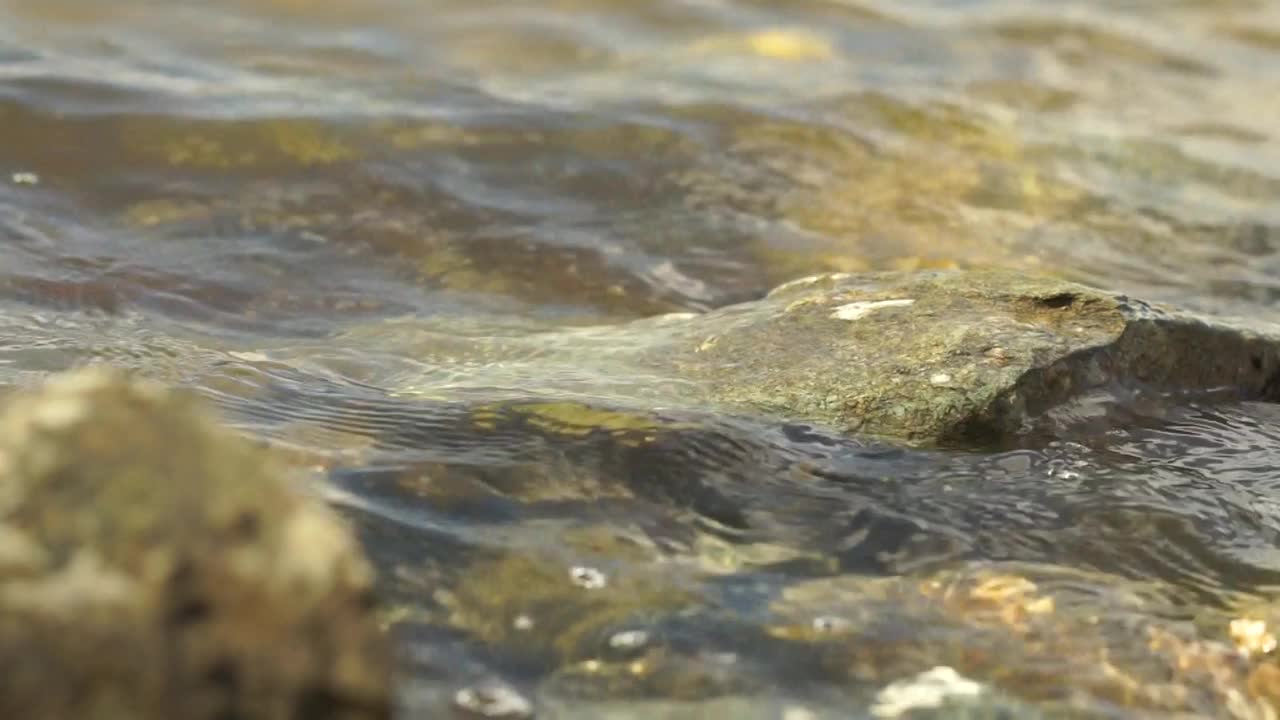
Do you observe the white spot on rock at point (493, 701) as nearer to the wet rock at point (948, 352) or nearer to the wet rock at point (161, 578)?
the wet rock at point (161, 578)

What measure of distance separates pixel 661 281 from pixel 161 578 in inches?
148

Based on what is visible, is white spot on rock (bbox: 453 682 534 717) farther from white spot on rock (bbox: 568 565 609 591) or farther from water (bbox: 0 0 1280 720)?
white spot on rock (bbox: 568 565 609 591)

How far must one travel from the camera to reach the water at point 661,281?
2.70 metres

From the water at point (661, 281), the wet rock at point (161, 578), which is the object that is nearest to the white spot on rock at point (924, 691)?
the water at point (661, 281)

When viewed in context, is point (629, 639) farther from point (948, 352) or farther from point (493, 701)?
point (948, 352)

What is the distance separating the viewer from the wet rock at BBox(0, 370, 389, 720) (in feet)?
4.94

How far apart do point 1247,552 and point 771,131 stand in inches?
148

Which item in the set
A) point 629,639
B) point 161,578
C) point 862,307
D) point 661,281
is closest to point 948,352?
point 862,307

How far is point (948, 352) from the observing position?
3.60m

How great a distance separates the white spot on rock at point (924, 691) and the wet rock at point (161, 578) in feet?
3.63

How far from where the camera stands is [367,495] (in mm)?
3070

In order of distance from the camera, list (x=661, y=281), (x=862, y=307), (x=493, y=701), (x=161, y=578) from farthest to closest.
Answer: (x=661, y=281) → (x=862, y=307) → (x=493, y=701) → (x=161, y=578)

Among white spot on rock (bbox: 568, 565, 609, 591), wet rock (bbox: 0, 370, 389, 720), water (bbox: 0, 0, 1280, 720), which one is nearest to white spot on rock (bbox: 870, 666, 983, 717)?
water (bbox: 0, 0, 1280, 720)

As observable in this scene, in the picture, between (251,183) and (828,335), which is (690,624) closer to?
(828,335)
